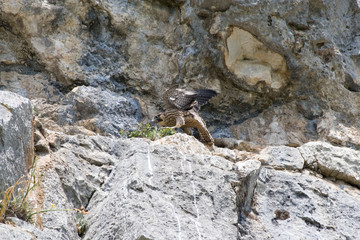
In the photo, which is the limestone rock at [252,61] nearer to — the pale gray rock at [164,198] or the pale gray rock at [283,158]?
the pale gray rock at [283,158]

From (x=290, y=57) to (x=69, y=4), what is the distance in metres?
3.70

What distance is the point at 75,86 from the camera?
8609 mm

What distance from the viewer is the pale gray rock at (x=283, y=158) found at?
7288 millimetres

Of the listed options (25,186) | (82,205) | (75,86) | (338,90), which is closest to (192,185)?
(82,205)

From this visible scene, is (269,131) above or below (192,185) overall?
below

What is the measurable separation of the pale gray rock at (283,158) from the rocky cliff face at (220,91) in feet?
0.07

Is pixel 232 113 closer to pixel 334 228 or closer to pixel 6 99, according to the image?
pixel 334 228

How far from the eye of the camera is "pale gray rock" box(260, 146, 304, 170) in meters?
7.29

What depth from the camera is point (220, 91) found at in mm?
9258

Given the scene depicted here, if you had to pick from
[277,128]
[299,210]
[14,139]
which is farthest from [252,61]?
[14,139]

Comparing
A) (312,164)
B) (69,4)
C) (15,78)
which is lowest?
(15,78)

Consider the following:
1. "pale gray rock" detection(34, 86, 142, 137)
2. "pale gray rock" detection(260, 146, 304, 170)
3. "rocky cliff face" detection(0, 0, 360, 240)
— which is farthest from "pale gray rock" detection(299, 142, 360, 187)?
"pale gray rock" detection(34, 86, 142, 137)

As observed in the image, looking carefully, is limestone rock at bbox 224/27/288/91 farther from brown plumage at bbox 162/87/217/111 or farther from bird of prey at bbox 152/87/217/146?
bird of prey at bbox 152/87/217/146

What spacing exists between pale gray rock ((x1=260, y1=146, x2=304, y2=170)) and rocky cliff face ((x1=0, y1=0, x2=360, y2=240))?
0.07 feet
